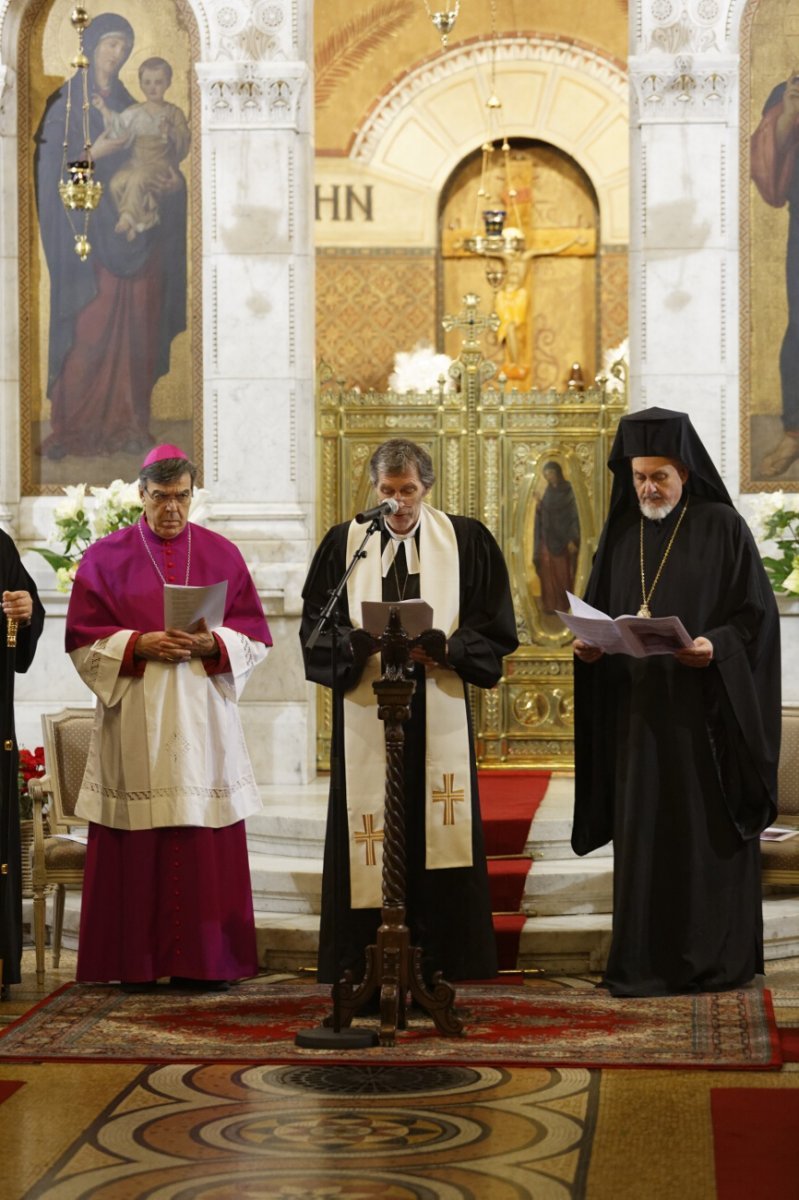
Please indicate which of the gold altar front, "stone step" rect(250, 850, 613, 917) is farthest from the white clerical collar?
the gold altar front

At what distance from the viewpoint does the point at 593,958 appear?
7945mm

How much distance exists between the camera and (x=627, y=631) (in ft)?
22.5

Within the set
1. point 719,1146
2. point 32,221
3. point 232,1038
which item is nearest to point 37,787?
point 232,1038

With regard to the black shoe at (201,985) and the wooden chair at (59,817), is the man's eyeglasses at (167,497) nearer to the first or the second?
the wooden chair at (59,817)

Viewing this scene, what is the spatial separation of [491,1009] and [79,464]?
17.5ft

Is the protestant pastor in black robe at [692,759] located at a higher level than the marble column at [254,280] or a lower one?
lower

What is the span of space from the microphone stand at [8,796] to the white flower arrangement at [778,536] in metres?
4.45

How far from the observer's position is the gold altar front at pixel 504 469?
1160cm

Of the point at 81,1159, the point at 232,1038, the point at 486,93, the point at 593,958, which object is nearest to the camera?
the point at 81,1159

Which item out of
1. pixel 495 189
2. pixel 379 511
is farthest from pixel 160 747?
pixel 495 189

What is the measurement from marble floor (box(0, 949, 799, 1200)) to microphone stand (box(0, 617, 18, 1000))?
114 centimetres

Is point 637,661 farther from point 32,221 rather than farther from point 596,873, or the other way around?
point 32,221

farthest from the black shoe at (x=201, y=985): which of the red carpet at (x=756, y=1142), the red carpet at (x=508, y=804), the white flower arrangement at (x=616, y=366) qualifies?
the white flower arrangement at (x=616, y=366)

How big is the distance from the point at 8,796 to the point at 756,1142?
335 centimetres
